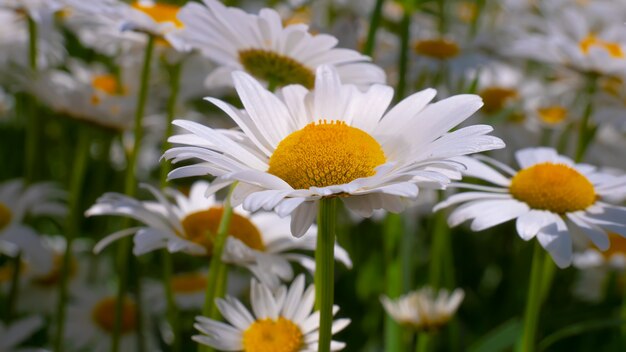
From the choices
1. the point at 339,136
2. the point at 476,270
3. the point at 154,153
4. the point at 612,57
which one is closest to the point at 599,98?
the point at 612,57

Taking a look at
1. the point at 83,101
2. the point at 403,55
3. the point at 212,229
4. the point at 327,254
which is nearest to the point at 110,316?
the point at 83,101

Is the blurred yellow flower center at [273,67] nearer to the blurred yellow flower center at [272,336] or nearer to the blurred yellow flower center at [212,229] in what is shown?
the blurred yellow flower center at [212,229]

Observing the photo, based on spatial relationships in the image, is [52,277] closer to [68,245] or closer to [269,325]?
[68,245]

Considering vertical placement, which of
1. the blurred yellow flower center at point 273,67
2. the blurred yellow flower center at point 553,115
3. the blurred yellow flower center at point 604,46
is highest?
the blurred yellow flower center at point 604,46

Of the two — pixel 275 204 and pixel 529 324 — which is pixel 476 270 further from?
pixel 275 204

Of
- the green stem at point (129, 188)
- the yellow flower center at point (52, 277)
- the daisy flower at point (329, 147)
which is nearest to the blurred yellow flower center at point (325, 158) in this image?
the daisy flower at point (329, 147)

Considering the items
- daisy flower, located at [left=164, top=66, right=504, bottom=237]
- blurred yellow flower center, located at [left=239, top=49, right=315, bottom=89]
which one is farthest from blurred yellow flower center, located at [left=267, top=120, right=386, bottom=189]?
blurred yellow flower center, located at [left=239, top=49, right=315, bottom=89]

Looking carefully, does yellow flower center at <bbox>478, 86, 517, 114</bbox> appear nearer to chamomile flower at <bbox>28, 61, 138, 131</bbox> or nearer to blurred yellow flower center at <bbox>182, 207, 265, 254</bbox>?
chamomile flower at <bbox>28, 61, 138, 131</bbox>
